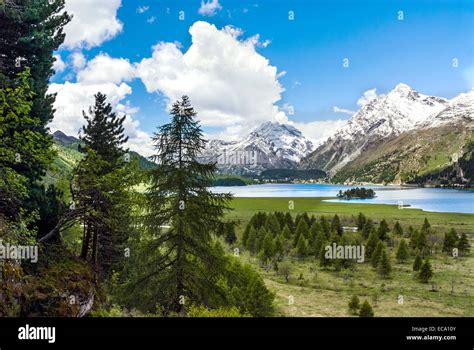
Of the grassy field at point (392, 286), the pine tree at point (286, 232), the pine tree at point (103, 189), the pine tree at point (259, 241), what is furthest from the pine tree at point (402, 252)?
the pine tree at point (103, 189)

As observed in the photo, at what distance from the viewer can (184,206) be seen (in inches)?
501

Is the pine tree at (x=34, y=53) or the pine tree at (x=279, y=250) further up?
the pine tree at (x=34, y=53)

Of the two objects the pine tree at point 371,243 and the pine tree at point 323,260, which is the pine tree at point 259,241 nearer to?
the pine tree at point 323,260

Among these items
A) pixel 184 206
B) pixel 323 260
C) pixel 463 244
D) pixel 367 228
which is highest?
pixel 184 206

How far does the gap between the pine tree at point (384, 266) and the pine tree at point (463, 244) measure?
28.5ft

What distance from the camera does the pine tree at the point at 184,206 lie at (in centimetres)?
1257

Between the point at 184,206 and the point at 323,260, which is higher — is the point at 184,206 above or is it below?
above

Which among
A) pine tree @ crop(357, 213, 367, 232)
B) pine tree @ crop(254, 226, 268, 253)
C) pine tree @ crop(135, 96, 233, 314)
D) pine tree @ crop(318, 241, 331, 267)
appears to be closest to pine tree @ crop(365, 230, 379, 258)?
pine tree @ crop(318, 241, 331, 267)

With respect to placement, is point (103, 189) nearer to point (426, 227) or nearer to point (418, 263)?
point (418, 263)

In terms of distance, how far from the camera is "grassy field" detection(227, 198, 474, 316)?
94.8 feet

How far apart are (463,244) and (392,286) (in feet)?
36.7

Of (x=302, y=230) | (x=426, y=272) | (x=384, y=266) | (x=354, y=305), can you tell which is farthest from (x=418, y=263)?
(x=302, y=230)
